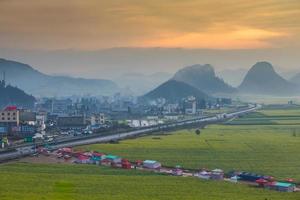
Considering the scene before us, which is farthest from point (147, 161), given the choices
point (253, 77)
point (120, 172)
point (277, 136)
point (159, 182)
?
point (253, 77)

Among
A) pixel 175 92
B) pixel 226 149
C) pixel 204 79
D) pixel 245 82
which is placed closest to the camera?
pixel 226 149

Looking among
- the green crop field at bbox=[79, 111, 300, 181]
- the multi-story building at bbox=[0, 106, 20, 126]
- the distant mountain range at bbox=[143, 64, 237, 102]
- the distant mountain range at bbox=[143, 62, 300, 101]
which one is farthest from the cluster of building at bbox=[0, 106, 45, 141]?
the distant mountain range at bbox=[143, 62, 300, 101]

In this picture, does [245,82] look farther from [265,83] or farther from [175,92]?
[175,92]

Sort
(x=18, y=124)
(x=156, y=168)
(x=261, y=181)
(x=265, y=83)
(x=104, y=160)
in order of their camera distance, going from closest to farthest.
A: 1. (x=261, y=181)
2. (x=156, y=168)
3. (x=104, y=160)
4. (x=18, y=124)
5. (x=265, y=83)

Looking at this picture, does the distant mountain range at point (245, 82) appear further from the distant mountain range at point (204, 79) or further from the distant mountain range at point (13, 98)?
the distant mountain range at point (13, 98)

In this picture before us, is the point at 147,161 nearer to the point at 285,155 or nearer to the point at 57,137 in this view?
the point at 285,155

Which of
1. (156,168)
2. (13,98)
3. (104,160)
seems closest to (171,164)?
(156,168)
